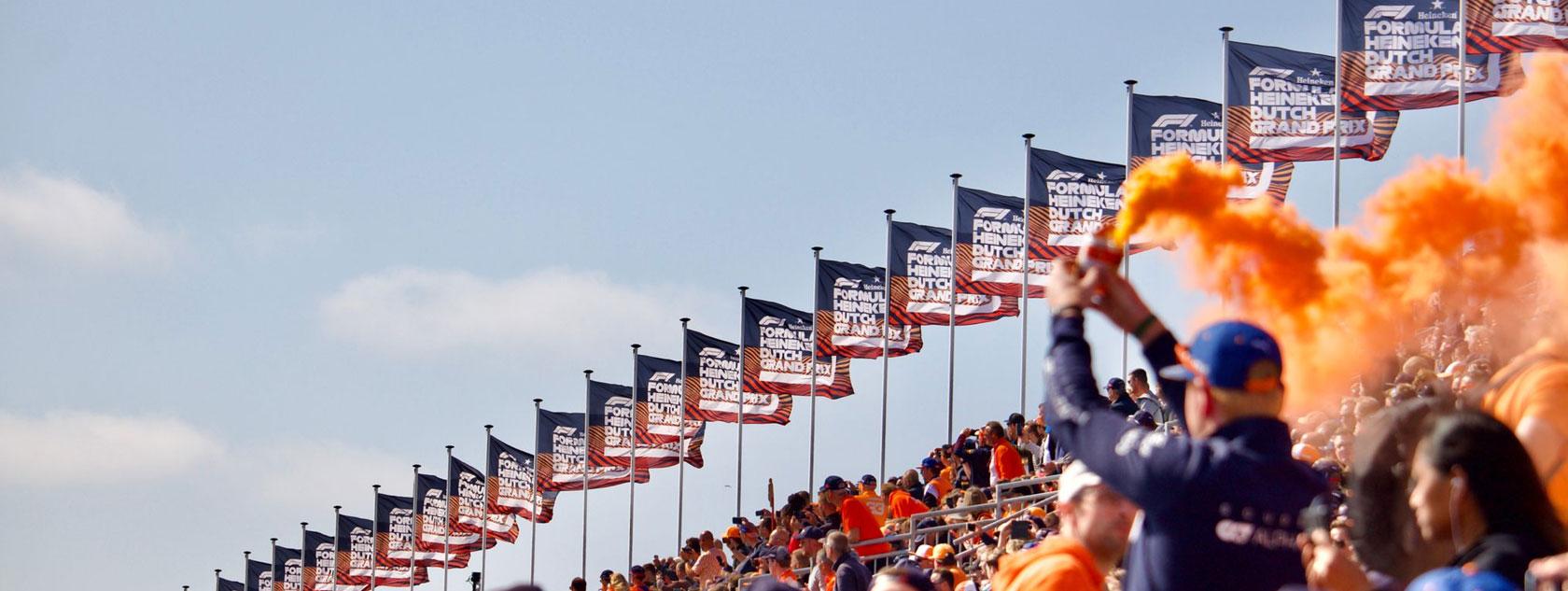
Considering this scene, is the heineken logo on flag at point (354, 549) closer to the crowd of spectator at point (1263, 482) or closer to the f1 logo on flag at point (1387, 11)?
the f1 logo on flag at point (1387, 11)

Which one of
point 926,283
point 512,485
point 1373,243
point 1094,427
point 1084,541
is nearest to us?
point 1094,427

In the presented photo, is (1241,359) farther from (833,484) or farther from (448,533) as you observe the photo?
(448,533)

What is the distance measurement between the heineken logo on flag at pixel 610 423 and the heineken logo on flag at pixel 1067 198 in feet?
46.0

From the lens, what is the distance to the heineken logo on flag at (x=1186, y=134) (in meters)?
27.4

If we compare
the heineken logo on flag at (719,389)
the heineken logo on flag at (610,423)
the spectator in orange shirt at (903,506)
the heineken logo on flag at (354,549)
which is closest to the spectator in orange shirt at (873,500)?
the spectator in orange shirt at (903,506)

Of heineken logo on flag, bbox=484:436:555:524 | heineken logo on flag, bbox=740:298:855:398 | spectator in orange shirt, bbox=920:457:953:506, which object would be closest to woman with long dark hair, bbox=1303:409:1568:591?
spectator in orange shirt, bbox=920:457:953:506

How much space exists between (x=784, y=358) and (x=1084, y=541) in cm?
3339

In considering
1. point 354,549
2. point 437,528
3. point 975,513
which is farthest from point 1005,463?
point 354,549

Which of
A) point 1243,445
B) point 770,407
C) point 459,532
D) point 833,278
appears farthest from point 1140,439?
point 459,532

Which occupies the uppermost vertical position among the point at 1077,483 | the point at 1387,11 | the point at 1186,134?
the point at 1387,11

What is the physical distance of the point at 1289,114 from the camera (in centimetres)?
2725

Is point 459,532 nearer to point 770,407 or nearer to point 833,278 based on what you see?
point 770,407

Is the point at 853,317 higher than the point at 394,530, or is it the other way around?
the point at 853,317

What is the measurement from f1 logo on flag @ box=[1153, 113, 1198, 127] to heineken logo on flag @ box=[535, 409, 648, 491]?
18.8 metres
